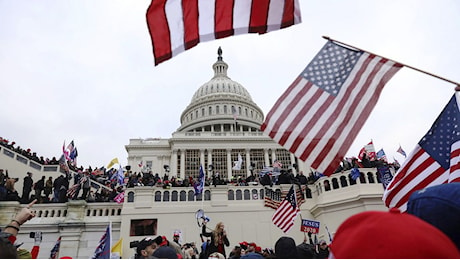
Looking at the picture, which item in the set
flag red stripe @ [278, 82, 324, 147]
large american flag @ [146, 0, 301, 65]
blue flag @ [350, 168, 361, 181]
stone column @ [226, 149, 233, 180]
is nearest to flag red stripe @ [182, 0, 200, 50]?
large american flag @ [146, 0, 301, 65]

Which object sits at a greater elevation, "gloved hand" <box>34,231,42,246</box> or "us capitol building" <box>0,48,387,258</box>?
"us capitol building" <box>0,48,387,258</box>

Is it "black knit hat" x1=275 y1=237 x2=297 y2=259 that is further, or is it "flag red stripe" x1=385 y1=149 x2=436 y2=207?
"flag red stripe" x1=385 y1=149 x2=436 y2=207

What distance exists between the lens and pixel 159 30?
549cm

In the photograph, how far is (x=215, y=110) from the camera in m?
69.6

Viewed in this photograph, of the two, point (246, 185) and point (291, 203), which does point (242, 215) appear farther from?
point (291, 203)

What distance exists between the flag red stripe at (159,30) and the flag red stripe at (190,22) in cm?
32

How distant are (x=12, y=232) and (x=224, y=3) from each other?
14.5 feet

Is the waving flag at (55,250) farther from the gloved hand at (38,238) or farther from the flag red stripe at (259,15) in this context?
the flag red stripe at (259,15)

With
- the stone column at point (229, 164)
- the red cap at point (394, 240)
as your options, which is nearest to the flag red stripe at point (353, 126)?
the red cap at point (394, 240)

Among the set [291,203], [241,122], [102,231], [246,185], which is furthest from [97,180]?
[241,122]

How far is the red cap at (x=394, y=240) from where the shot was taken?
1216 millimetres

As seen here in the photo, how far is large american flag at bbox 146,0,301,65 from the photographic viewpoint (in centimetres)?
543

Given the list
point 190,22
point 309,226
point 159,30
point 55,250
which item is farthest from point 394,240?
point 55,250

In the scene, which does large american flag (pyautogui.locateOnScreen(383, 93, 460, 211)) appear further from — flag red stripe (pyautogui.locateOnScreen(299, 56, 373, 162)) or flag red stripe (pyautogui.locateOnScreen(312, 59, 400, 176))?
flag red stripe (pyautogui.locateOnScreen(299, 56, 373, 162))
